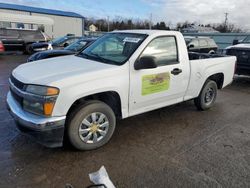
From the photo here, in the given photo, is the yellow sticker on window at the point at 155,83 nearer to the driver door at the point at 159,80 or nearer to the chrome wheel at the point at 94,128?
the driver door at the point at 159,80

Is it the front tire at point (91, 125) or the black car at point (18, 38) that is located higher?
the black car at point (18, 38)

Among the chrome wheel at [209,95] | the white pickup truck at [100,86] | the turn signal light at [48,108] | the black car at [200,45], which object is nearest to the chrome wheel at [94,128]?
the white pickup truck at [100,86]

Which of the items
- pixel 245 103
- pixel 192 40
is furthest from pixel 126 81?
pixel 192 40

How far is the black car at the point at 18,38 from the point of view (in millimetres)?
18047

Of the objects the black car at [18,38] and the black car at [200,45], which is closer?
the black car at [200,45]

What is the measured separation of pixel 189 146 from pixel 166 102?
1.01 m

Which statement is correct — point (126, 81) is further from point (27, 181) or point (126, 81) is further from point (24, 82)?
point (27, 181)

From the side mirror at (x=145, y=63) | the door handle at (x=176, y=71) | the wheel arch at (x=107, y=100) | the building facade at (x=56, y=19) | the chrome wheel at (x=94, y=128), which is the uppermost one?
the building facade at (x=56, y=19)

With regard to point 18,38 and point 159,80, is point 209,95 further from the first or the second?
point 18,38

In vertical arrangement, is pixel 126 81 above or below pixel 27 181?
above

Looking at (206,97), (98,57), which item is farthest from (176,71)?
(206,97)

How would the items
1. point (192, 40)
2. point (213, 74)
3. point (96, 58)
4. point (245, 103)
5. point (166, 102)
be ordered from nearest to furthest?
point (96, 58) → point (166, 102) → point (213, 74) → point (245, 103) → point (192, 40)

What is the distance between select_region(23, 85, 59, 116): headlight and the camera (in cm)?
322

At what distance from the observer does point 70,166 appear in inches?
132
